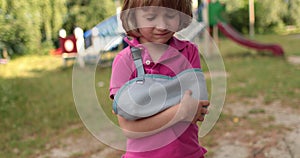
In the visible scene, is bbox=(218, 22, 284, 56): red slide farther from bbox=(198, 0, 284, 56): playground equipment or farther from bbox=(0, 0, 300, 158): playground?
bbox=(0, 0, 300, 158): playground

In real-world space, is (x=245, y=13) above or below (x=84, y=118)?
below

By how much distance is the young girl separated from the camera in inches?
38.1

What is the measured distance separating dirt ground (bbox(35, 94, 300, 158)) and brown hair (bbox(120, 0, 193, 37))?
6.89ft

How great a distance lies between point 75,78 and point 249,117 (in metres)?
3.29

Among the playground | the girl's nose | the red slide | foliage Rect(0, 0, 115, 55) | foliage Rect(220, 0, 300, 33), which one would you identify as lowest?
foliage Rect(220, 0, 300, 33)

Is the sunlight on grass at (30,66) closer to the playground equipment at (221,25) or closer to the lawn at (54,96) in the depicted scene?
the lawn at (54,96)

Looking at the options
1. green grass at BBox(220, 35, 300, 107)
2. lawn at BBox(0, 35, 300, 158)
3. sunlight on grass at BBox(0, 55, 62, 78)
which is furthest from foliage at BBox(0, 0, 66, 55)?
sunlight on grass at BBox(0, 55, 62, 78)

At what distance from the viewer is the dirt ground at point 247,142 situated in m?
2.99

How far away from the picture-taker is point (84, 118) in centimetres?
107

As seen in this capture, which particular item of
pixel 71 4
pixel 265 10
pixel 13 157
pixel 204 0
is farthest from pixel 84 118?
pixel 265 10

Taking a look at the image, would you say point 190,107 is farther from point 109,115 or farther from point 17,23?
point 17,23

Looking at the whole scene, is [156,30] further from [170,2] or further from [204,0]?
[204,0]

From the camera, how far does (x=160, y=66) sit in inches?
41.4

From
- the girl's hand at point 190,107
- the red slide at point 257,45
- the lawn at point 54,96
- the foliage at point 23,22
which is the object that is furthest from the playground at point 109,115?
the red slide at point 257,45
